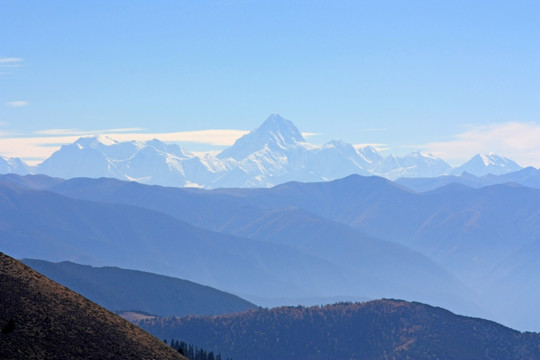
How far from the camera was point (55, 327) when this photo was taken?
89438mm

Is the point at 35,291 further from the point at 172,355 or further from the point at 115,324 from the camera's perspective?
the point at 172,355

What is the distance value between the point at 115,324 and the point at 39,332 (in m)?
11.4

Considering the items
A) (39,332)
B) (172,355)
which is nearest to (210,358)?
(172,355)

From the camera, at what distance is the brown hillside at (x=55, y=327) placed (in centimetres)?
8481

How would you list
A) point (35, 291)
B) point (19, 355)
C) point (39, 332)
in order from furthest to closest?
point (35, 291) < point (39, 332) < point (19, 355)

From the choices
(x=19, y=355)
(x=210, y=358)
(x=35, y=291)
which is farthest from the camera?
(x=210, y=358)

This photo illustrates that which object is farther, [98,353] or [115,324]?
[115,324]

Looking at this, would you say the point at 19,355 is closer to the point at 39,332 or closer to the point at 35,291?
the point at 39,332

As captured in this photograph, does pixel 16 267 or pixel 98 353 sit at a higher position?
pixel 16 267

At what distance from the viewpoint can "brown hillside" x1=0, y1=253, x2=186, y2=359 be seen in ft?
278

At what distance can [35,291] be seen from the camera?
93.1 m

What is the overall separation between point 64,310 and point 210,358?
74273 mm

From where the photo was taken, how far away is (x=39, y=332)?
3425 inches

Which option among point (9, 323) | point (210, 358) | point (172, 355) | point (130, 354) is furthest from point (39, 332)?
point (210, 358)
